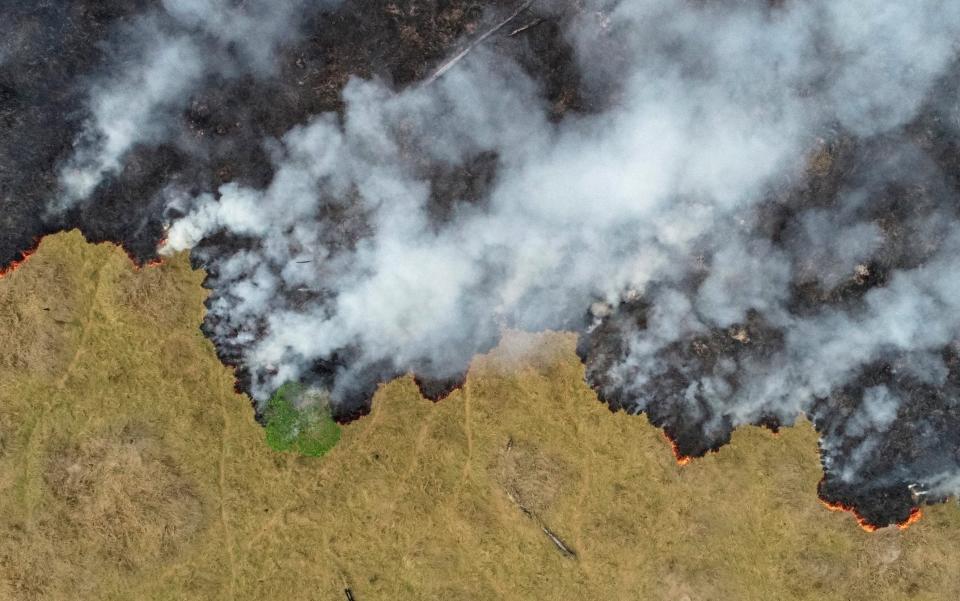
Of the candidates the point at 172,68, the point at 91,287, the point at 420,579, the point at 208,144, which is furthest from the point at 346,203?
the point at 420,579

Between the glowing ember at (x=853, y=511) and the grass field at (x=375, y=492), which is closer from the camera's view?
the glowing ember at (x=853, y=511)

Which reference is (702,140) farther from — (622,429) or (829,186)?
(622,429)

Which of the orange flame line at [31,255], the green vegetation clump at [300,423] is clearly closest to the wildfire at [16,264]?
the orange flame line at [31,255]

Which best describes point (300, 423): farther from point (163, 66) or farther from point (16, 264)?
point (163, 66)

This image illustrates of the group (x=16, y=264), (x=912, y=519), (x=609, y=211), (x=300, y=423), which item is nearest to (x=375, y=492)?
(x=300, y=423)

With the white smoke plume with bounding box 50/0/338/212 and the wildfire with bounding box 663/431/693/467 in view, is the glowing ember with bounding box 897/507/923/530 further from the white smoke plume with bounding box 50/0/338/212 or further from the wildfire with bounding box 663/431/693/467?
the white smoke plume with bounding box 50/0/338/212

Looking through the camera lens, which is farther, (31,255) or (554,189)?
(31,255)

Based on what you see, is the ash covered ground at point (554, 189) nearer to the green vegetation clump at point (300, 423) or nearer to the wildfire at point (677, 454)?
the wildfire at point (677, 454)
